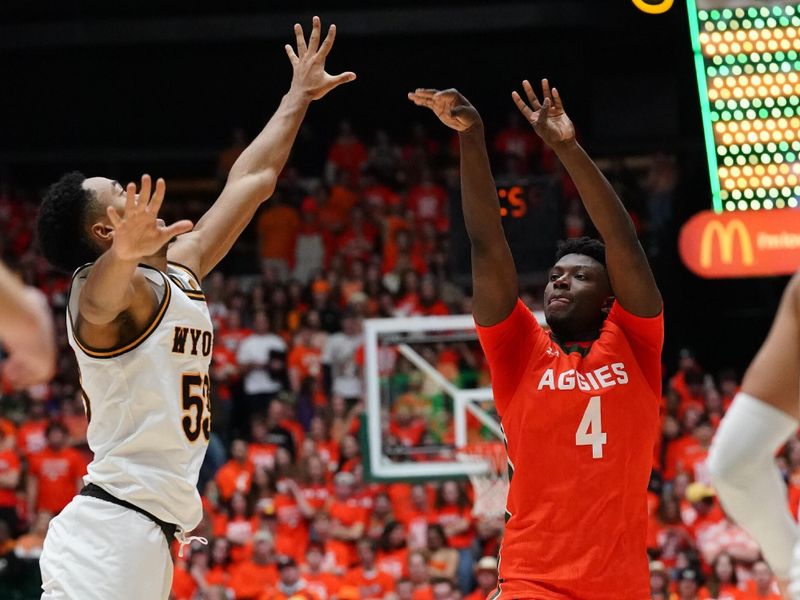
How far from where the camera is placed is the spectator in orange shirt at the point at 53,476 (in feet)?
38.0

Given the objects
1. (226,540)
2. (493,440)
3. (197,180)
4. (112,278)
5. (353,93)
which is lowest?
(226,540)

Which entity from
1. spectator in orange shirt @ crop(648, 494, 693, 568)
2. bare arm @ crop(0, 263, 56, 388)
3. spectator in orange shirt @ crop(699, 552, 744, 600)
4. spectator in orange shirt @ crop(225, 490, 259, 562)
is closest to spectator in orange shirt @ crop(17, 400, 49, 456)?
spectator in orange shirt @ crop(225, 490, 259, 562)

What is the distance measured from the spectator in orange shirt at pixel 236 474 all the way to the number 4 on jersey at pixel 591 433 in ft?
25.6

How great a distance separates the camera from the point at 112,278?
12.1 feet

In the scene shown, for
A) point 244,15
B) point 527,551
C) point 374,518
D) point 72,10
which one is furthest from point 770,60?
point 72,10

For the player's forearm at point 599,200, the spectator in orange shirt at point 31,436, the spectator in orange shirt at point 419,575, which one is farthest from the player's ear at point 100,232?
the spectator in orange shirt at point 31,436

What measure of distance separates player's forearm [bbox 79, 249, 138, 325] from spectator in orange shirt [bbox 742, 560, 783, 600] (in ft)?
23.8

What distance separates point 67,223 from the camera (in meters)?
4.12

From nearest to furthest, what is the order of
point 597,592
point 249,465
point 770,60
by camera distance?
point 597,592 → point 770,60 → point 249,465

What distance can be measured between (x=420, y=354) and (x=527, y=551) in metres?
6.16

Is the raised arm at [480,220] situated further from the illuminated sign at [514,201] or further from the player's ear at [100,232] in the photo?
the illuminated sign at [514,201]

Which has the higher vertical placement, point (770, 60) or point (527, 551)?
point (770, 60)

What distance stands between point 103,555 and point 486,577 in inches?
253

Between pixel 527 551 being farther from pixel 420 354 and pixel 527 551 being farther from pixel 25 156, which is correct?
pixel 25 156
